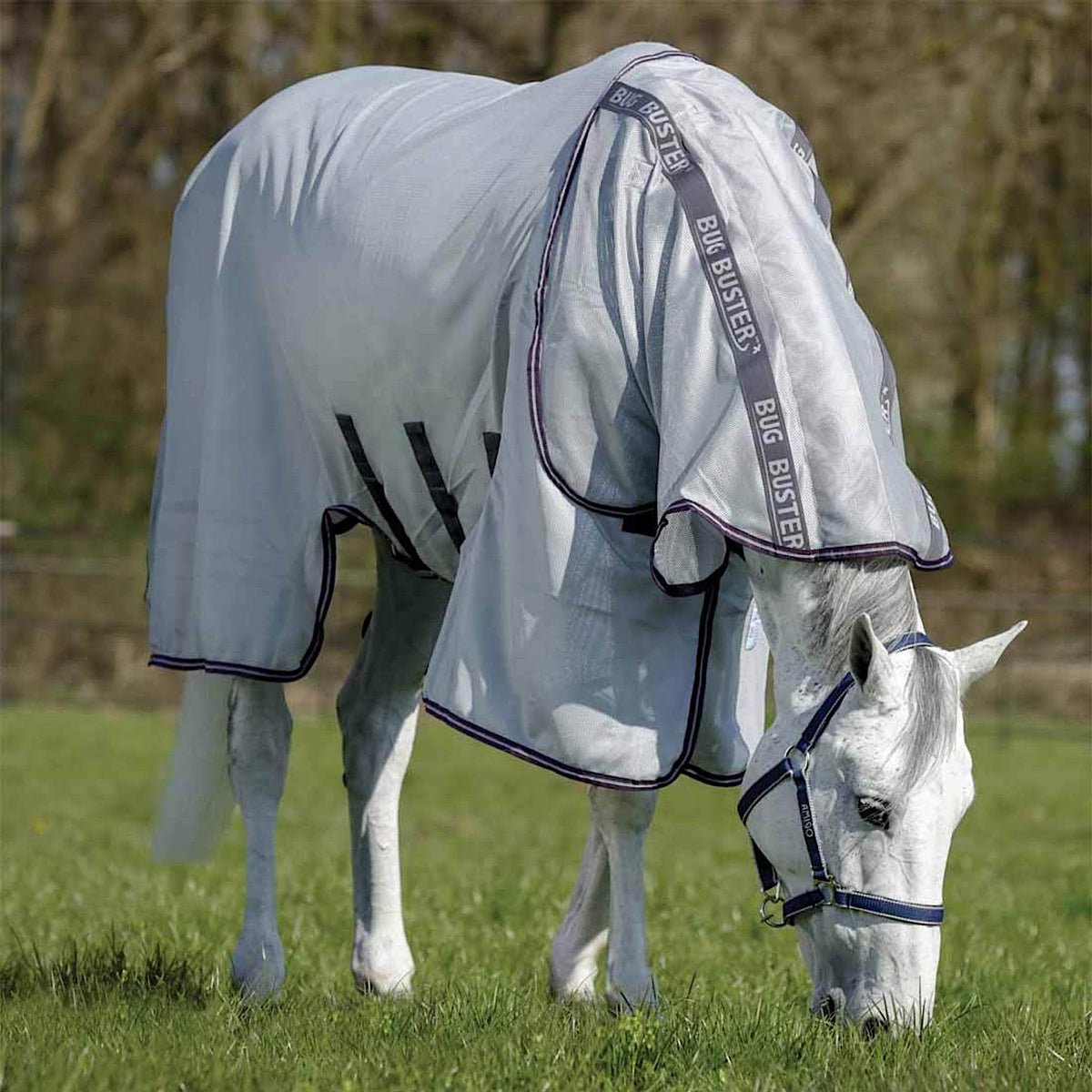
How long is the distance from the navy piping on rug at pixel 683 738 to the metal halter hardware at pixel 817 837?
0.19 meters

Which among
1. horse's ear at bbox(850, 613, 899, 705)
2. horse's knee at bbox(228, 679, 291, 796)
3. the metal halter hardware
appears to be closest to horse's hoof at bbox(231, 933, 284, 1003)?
horse's knee at bbox(228, 679, 291, 796)

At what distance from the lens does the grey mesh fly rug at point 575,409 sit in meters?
3.49

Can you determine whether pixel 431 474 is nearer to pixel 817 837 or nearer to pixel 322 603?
pixel 322 603

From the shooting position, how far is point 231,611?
455 cm

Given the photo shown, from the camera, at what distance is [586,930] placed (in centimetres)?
421

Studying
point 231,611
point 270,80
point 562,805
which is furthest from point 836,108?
point 231,611

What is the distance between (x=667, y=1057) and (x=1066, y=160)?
1962 cm

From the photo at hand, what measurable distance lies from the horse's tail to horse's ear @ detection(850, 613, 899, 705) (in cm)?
215

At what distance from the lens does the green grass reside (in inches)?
125

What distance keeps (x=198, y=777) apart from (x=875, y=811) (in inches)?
93.3

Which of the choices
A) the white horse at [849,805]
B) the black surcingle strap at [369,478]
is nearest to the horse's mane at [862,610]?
the white horse at [849,805]

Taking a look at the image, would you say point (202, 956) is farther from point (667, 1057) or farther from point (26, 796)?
point (26, 796)

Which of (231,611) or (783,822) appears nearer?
(783,822)

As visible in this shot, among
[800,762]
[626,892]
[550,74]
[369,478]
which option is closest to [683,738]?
[800,762]
